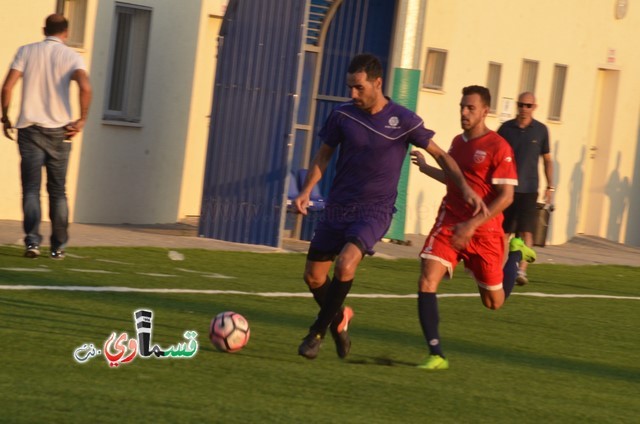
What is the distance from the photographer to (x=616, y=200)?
2778 centimetres

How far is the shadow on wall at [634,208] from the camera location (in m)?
28.1

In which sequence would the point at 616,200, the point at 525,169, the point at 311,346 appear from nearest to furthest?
1. the point at 311,346
2. the point at 525,169
3. the point at 616,200

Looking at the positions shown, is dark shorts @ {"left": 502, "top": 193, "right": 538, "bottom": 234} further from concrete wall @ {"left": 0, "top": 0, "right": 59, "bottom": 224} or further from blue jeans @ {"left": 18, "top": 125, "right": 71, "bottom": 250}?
concrete wall @ {"left": 0, "top": 0, "right": 59, "bottom": 224}

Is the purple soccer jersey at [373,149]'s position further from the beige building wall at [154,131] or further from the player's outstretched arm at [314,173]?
the beige building wall at [154,131]

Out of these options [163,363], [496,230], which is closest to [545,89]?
[496,230]

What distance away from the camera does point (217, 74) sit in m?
17.7

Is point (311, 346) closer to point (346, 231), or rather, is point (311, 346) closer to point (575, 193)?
point (346, 231)

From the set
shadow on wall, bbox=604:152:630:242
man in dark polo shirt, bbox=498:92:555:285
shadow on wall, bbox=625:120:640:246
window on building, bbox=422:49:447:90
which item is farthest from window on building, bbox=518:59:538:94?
man in dark polo shirt, bbox=498:92:555:285

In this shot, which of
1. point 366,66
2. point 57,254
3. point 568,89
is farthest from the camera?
point 568,89

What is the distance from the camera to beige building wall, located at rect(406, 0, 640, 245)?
23.0 m

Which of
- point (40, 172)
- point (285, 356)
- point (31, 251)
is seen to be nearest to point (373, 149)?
point (285, 356)

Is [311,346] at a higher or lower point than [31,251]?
higher

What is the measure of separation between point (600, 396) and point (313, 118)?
1114cm

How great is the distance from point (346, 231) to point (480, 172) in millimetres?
1264
